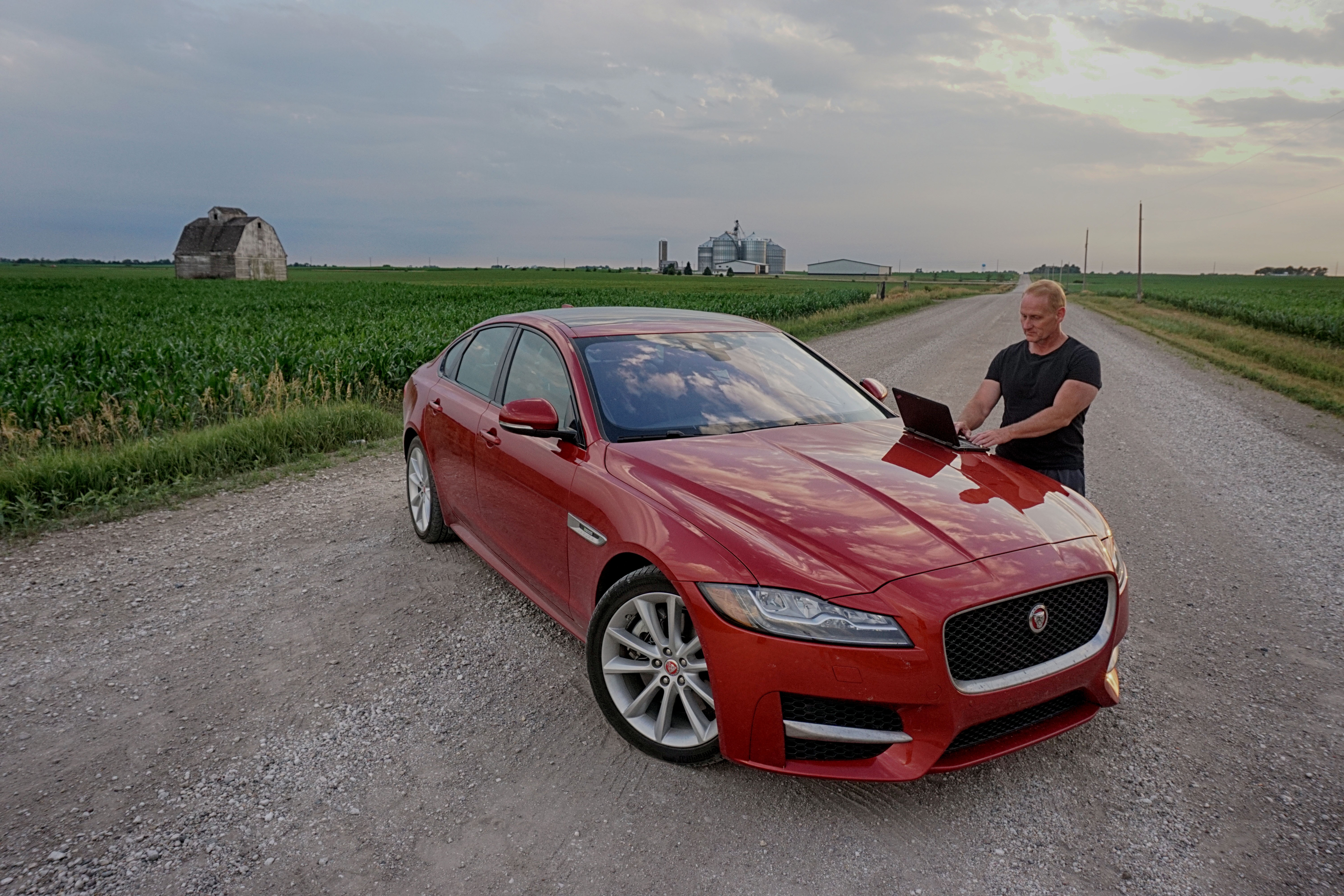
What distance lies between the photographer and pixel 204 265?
68.9 m

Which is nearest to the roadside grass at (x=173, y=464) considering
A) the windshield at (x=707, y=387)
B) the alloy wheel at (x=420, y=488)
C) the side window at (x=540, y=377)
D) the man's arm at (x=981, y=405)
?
the alloy wheel at (x=420, y=488)

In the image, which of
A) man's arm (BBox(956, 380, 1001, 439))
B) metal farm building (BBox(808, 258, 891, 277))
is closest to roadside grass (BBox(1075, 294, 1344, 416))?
man's arm (BBox(956, 380, 1001, 439))

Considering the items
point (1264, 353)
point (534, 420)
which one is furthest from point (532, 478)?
point (1264, 353)

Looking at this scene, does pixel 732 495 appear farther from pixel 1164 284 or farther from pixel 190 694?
pixel 1164 284

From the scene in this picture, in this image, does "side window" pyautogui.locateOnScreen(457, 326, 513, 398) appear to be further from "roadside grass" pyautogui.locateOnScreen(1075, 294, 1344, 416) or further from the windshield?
"roadside grass" pyautogui.locateOnScreen(1075, 294, 1344, 416)

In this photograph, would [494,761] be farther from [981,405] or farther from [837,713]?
[981,405]

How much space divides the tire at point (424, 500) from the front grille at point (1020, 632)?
3413 mm

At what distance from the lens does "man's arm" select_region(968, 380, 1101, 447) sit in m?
4.09

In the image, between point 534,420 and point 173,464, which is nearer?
point 534,420

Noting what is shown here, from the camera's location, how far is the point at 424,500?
5.35 m

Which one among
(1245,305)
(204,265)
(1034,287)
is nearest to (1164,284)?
(1245,305)

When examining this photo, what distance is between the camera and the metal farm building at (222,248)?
68562mm

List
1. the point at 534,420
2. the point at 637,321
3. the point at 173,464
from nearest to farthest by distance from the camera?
the point at 534,420 → the point at 637,321 → the point at 173,464

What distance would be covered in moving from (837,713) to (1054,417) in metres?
2.33
